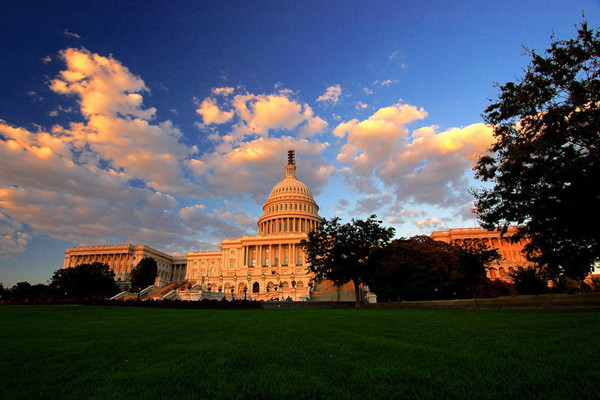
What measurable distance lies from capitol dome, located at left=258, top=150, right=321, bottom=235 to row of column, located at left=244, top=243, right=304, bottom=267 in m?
7.55

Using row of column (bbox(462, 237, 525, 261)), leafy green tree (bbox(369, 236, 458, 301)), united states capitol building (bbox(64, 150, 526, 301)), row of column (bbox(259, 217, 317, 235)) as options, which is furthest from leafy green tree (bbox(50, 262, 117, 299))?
row of column (bbox(462, 237, 525, 261))

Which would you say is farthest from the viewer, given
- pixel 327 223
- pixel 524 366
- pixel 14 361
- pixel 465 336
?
pixel 327 223

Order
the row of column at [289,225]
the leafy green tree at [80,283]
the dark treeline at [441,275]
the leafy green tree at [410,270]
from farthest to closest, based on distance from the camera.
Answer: the row of column at [289,225] < the leafy green tree at [80,283] < the leafy green tree at [410,270] < the dark treeline at [441,275]

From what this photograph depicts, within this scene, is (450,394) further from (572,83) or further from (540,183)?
(572,83)

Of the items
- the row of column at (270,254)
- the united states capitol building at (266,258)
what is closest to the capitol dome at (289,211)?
the united states capitol building at (266,258)

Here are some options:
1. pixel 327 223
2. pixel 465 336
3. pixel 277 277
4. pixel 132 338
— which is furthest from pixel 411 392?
pixel 277 277

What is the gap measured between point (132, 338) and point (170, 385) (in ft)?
18.6

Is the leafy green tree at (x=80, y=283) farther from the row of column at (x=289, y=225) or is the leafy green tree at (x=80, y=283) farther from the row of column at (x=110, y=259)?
the row of column at (x=289, y=225)

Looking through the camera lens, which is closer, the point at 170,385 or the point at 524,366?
the point at 170,385

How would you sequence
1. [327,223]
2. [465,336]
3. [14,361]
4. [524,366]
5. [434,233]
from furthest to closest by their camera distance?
[434,233] → [327,223] → [465,336] → [14,361] → [524,366]

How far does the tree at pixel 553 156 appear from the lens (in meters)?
18.1

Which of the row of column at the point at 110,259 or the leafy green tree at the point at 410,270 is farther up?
the row of column at the point at 110,259

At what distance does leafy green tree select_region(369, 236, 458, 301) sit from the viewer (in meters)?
37.3

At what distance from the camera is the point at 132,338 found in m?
9.54
